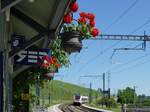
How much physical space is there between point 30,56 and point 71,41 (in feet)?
4.75

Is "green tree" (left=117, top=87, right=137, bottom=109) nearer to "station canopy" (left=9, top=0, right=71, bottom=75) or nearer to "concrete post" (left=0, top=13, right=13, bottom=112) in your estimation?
"station canopy" (left=9, top=0, right=71, bottom=75)

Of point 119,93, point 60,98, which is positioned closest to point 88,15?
point 119,93

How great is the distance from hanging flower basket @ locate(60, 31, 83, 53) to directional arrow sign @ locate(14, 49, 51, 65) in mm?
1147

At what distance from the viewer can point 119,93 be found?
354 ft

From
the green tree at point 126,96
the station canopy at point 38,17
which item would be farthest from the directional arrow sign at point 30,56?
the green tree at point 126,96

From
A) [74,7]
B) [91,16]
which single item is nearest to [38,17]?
[91,16]

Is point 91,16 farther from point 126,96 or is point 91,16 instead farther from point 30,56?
point 126,96

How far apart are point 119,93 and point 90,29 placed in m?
100

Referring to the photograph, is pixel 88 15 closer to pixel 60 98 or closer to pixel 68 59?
pixel 68 59

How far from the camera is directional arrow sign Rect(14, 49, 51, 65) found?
29.6ft

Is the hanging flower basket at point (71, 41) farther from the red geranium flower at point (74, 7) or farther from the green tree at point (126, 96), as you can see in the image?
the green tree at point (126, 96)

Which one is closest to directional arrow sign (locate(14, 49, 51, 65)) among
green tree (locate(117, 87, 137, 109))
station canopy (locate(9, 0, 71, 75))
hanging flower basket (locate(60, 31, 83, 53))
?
station canopy (locate(9, 0, 71, 75))

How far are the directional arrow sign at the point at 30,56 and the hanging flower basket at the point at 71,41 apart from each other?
115 centimetres

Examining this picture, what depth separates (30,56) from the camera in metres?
9.08
